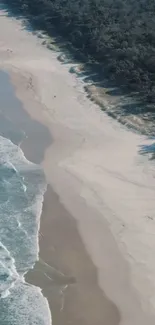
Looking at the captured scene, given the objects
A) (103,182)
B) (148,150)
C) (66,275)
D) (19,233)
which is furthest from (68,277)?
(148,150)

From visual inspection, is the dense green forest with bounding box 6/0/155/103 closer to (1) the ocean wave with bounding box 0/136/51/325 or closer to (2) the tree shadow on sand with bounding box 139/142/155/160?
(2) the tree shadow on sand with bounding box 139/142/155/160

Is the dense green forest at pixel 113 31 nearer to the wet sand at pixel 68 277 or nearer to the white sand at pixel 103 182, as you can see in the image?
the white sand at pixel 103 182

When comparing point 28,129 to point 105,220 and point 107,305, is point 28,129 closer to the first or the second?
point 105,220

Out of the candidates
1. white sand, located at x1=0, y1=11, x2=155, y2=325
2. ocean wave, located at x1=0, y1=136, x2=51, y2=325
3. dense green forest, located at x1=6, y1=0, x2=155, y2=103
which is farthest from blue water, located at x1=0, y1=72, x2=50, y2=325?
dense green forest, located at x1=6, y1=0, x2=155, y2=103

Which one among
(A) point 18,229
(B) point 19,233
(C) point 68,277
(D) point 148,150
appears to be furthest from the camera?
(D) point 148,150

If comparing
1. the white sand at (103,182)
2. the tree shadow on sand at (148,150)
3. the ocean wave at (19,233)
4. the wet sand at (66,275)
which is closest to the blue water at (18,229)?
the ocean wave at (19,233)

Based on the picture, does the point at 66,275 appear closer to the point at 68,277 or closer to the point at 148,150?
the point at 68,277

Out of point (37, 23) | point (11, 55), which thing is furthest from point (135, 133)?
point (37, 23)
